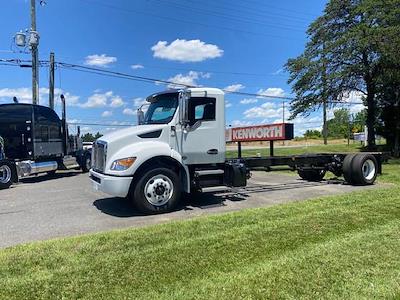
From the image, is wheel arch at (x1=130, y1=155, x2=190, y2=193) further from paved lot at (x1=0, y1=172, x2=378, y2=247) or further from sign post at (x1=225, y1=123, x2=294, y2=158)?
sign post at (x1=225, y1=123, x2=294, y2=158)

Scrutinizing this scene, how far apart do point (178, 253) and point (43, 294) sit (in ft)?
5.99

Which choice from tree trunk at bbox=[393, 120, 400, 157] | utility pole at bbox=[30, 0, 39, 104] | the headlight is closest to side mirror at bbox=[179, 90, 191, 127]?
the headlight

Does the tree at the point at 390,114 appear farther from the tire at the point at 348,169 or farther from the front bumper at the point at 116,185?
the front bumper at the point at 116,185

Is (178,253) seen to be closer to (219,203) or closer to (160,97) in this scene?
(219,203)

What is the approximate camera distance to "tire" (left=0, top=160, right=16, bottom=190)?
45.4ft

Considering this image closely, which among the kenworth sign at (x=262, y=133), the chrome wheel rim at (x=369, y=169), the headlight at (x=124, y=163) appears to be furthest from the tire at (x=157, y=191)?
Answer: the chrome wheel rim at (x=369, y=169)

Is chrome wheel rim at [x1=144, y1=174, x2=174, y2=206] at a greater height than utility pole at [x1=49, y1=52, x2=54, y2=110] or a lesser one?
lesser

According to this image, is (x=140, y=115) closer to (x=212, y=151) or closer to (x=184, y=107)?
(x=184, y=107)

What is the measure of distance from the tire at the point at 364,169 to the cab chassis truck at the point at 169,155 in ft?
12.4

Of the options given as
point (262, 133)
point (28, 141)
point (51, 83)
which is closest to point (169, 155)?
point (262, 133)

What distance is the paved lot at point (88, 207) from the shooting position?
7.29 m

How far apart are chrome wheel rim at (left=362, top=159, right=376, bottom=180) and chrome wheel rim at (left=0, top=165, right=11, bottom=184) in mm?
11409

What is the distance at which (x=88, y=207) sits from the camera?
364 inches

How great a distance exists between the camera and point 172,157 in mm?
8742
